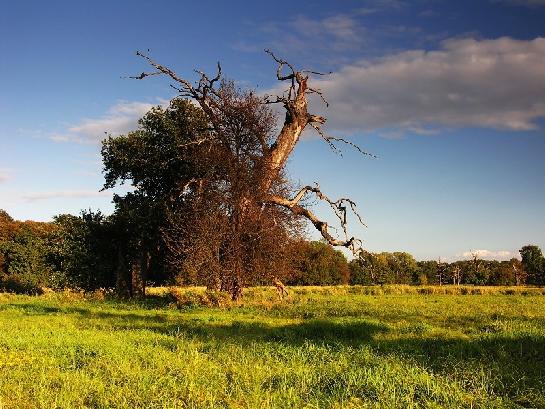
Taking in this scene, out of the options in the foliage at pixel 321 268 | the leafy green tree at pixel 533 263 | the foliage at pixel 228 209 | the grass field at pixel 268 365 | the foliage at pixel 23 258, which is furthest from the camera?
the foliage at pixel 321 268

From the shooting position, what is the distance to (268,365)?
34.2 ft

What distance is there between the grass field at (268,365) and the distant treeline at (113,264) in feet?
39.9

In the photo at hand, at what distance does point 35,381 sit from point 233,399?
153 inches

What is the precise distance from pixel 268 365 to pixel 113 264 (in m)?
28.7

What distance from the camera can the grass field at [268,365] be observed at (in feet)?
25.9

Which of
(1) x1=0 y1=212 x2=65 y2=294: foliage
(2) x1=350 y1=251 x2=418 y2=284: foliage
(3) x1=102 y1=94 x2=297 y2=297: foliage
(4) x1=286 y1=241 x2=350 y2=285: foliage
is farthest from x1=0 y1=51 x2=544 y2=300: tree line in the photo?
(2) x1=350 y1=251 x2=418 y2=284: foliage

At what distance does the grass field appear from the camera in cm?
790

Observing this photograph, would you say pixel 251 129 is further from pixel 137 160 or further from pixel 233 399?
pixel 233 399

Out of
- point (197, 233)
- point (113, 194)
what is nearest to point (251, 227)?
point (197, 233)

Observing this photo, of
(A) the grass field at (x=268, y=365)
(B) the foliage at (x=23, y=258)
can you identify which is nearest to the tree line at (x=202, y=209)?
(A) the grass field at (x=268, y=365)

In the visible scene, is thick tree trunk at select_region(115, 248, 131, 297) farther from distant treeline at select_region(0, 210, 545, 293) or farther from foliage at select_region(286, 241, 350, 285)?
foliage at select_region(286, 241, 350, 285)

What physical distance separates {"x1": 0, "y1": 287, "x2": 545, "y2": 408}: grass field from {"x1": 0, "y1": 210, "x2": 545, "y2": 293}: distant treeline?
1216 cm

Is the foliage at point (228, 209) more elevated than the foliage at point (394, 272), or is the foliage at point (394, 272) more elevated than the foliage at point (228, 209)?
the foliage at point (228, 209)

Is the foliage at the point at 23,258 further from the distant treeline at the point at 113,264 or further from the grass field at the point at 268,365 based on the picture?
the grass field at the point at 268,365
